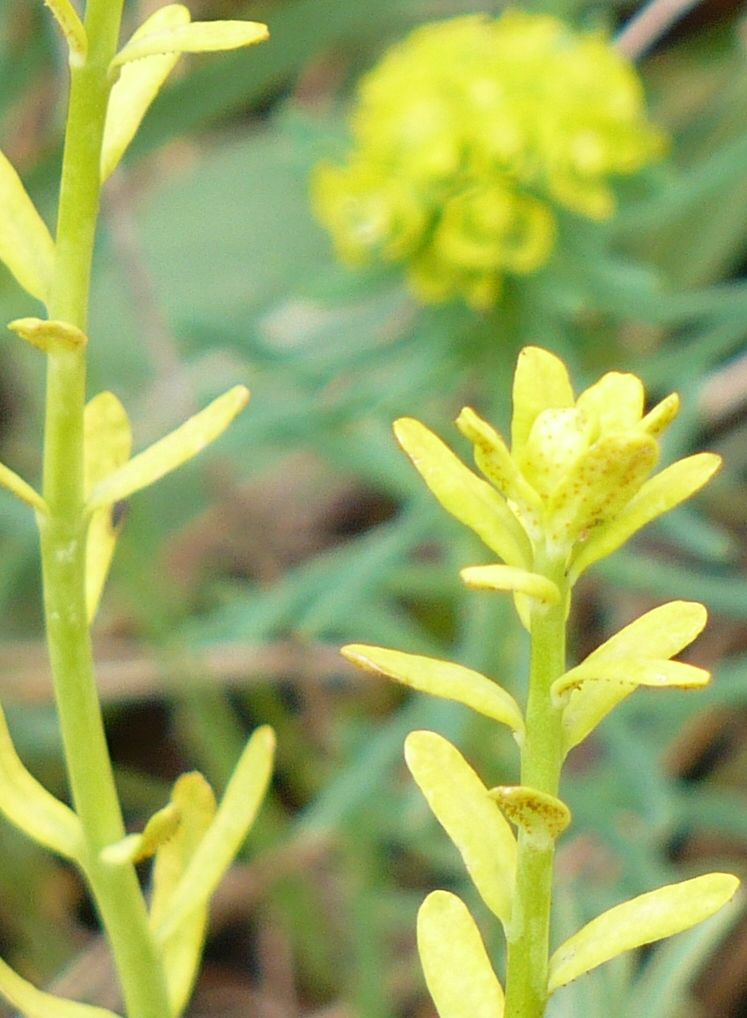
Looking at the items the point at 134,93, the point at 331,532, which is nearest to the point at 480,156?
the point at 134,93

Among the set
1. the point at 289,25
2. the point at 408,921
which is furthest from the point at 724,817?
the point at 289,25

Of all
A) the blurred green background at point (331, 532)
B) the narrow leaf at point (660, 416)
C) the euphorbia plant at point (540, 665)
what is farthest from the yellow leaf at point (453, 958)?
the blurred green background at point (331, 532)

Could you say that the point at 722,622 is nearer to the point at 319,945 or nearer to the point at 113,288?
the point at 319,945

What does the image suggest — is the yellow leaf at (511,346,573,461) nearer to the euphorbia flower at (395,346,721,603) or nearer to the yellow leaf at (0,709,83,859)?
the euphorbia flower at (395,346,721,603)

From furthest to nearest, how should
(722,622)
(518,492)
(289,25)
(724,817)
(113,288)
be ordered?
(113,288)
(289,25)
(722,622)
(724,817)
(518,492)

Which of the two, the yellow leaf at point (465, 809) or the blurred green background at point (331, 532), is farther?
the blurred green background at point (331, 532)

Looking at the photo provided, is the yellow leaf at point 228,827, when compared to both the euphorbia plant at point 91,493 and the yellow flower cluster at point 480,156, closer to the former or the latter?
the euphorbia plant at point 91,493

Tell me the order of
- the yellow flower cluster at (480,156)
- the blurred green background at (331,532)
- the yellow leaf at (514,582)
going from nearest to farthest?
the yellow leaf at (514,582) → the yellow flower cluster at (480,156) → the blurred green background at (331,532)
